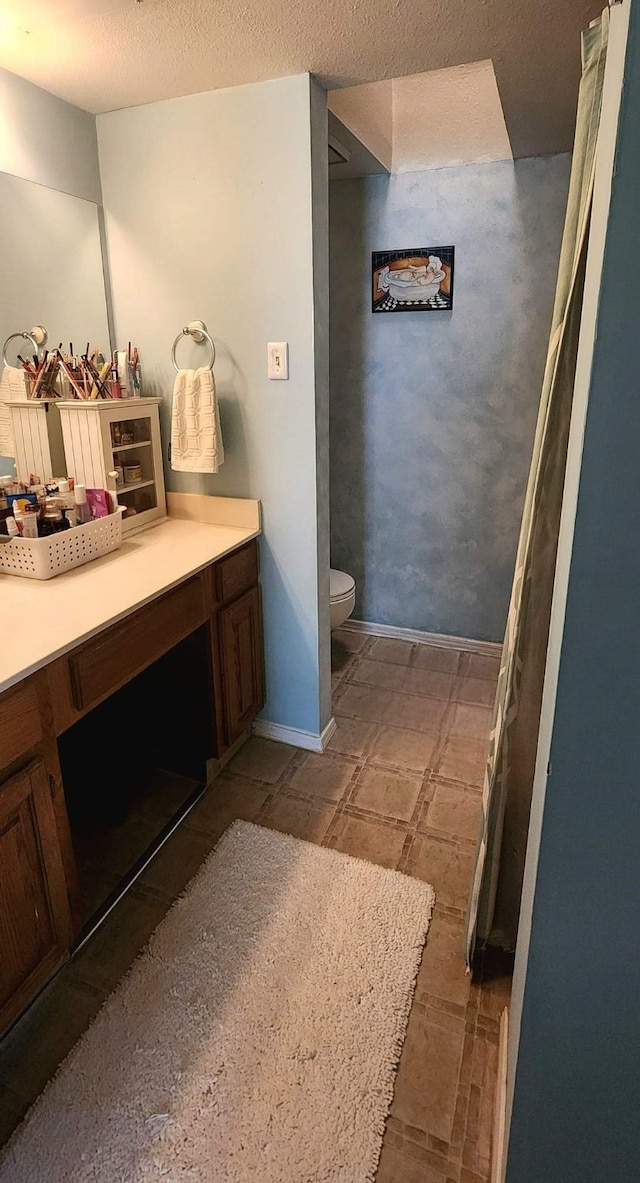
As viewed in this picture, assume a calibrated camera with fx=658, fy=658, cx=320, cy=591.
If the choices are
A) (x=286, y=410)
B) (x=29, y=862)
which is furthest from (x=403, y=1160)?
(x=286, y=410)

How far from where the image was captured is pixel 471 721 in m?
2.55

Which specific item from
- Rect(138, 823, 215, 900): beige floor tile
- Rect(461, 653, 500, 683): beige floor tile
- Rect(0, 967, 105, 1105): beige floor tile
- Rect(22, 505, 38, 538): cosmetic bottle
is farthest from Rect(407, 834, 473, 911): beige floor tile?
Rect(22, 505, 38, 538): cosmetic bottle

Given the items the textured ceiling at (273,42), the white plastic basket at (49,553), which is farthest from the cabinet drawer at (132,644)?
the textured ceiling at (273,42)

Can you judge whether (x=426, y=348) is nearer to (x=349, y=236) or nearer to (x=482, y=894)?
(x=349, y=236)

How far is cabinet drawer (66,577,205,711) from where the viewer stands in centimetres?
142

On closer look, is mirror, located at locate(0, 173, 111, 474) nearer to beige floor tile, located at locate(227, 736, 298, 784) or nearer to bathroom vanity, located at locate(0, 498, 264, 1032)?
bathroom vanity, located at locate(0, 498, 264, 1032)

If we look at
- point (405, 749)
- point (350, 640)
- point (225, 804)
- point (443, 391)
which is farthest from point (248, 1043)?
point (443, 391)

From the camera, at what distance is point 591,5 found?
4.66 feet

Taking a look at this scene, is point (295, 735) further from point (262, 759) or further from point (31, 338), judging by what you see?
point (31, 338)

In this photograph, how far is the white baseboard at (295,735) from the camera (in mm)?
2367

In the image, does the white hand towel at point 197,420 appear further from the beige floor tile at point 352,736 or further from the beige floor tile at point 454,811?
the beige floor tile at point 454,811

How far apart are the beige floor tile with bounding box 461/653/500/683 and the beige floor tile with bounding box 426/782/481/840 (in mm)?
840

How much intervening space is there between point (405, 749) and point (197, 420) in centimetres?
134

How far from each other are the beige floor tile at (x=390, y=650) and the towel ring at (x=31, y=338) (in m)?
1.89
